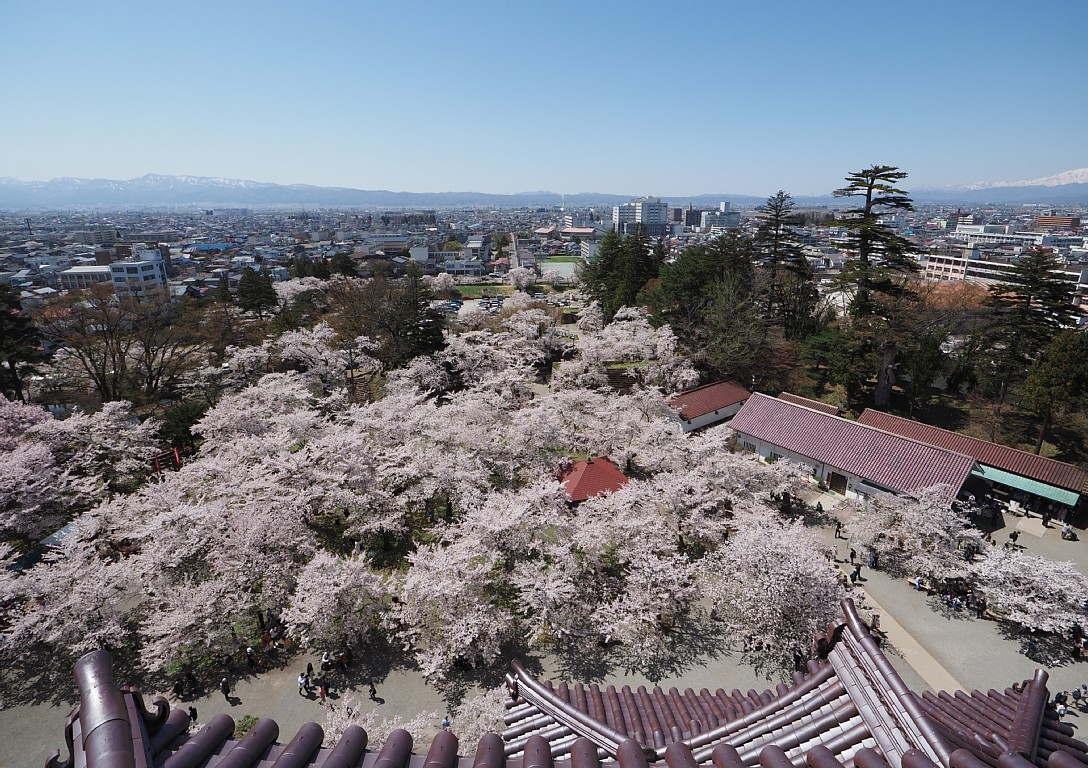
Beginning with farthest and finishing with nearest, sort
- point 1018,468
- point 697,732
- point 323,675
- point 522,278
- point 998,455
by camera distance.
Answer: point 522,278
point 998,455
point 1018,468
point 323,675
point 697,732

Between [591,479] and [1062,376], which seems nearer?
[591,479]

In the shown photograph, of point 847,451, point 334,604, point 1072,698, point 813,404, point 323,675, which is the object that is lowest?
point 323,675

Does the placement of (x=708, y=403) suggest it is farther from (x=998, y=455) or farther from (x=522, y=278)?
(x=522, y=278)

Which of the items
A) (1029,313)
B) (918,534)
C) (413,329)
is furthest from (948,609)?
(413,329)

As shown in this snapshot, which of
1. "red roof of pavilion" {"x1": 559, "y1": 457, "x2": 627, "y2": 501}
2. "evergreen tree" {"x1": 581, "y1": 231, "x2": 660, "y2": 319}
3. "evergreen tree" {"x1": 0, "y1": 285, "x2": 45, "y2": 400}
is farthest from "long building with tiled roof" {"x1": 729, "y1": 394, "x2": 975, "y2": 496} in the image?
"evergreen tree" {"x1": 0, "y1": 285, "x2": 45, "y2": 400}

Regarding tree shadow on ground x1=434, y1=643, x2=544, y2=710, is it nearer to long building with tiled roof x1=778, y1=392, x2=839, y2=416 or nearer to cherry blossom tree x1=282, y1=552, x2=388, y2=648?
cherry blossom tree x1=282, y1=552, x2=388, y2=648
